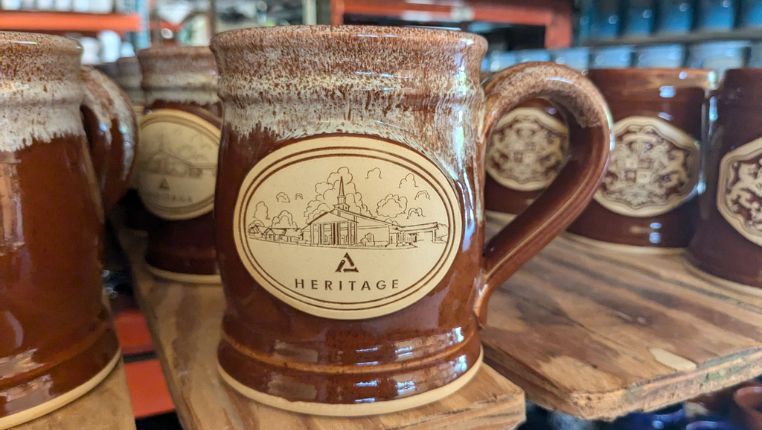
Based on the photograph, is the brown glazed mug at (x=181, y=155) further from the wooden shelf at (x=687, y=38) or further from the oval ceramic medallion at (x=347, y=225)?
the wooden shelf at (x=687, y=38)

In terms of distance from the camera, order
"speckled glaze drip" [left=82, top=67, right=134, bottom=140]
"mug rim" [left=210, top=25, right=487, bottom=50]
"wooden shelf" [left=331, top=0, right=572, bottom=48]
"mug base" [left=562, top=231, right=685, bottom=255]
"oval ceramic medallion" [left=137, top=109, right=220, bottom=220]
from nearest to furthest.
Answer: "mug rim" [left=210, top=25, right=487, bottom=50], "speckled glaze drip" [left=82, top=67, right=134, bottom=140], "oval ceramic medallion" [left=137, top=109, right=220, bottom=220], "mug base" [left=562, top=231, right=685, bottom=255], "wooden shelf" [left=331, top=0, right=572, bottom=48]

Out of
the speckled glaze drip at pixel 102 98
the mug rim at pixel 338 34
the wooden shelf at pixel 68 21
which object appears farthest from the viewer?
the wooden shelf at pixel 68 21

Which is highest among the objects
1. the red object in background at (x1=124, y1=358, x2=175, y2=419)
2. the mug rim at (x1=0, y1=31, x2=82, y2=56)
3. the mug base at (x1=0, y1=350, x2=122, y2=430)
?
the mug rim at (x1=0, y1=31, x2=82, y2=56)

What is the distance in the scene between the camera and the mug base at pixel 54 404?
42 cm

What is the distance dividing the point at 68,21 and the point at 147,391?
2.17m

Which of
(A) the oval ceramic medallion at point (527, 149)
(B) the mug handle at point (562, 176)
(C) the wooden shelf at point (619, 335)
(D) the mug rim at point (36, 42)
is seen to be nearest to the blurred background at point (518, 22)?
(A) the oval ceramic medallion at point (527, 149)

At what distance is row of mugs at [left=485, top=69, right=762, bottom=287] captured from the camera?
0.61 m

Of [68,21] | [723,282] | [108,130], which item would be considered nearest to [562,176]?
[723,282]

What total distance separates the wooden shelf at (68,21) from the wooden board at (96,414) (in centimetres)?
236

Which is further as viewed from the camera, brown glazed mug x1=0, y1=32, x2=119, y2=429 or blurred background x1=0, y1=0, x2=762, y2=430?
blurred background x1=0, y1=0, x2=762, y2=430

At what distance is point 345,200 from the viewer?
39 centimetres

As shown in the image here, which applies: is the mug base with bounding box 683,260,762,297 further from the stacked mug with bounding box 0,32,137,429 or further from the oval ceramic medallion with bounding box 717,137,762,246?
the stacked mug with bounding box 0,32,137,429

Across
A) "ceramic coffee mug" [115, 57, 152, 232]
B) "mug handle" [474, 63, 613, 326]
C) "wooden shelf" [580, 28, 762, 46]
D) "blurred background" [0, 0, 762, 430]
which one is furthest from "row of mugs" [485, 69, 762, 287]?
"wooden shelf" [580, 28, 762, 46]

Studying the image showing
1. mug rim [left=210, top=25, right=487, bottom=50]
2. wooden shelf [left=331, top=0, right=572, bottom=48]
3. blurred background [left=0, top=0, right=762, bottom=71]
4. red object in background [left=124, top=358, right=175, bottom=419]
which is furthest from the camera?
wooden shelf [left=331, top=0, right=572, bottom=48]
